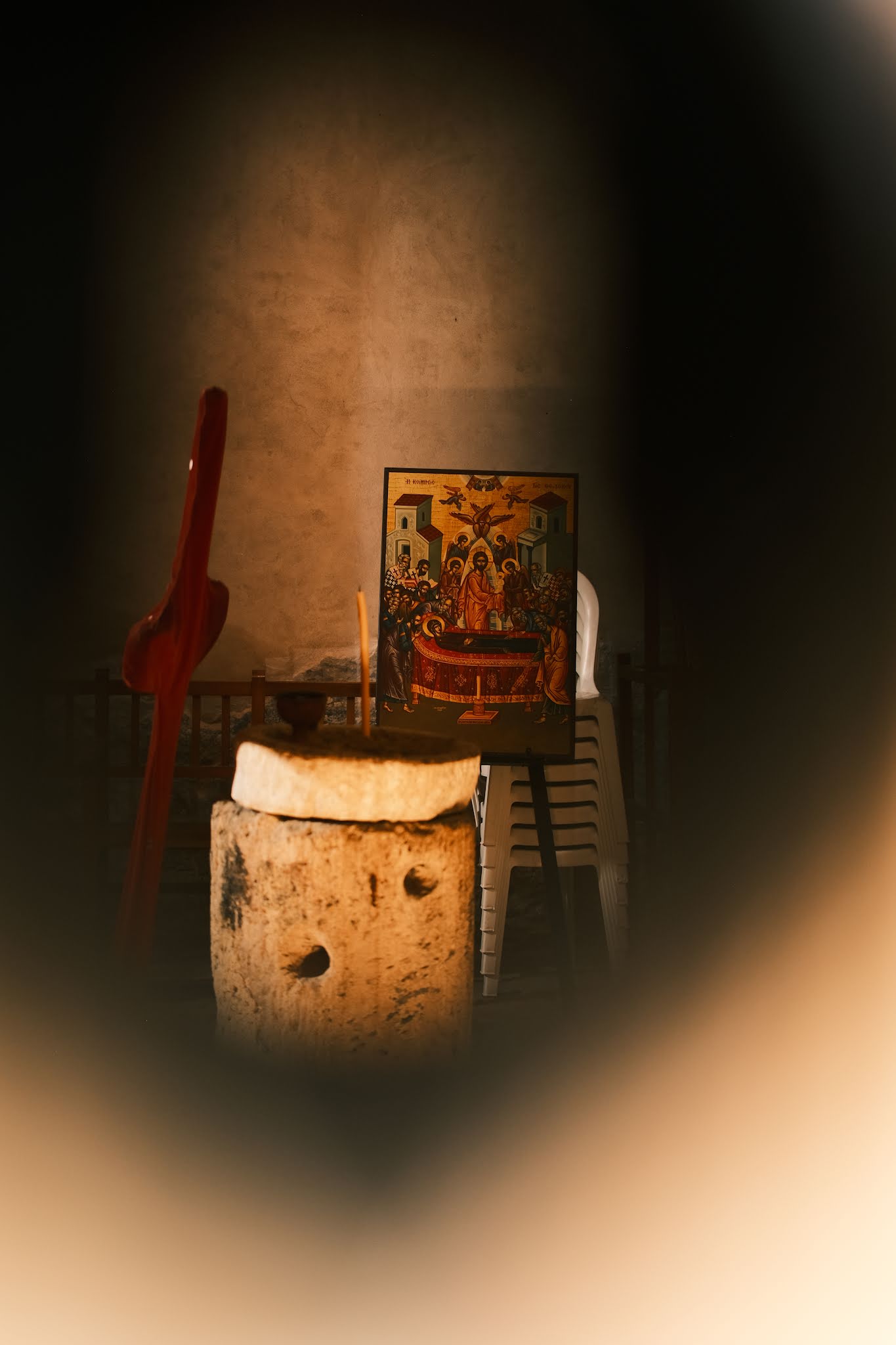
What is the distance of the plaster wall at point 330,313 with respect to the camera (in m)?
3.96

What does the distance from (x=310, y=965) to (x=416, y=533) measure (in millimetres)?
1171

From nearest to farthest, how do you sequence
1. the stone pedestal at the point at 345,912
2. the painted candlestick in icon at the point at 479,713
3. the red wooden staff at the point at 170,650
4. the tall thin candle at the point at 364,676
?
the stone pedestal at the point at 345,912 → the tall thin candle at the point at 364,676 → the red wooden staff at the point at 170,650 → the painted candlestick in icon at the point at 479,713

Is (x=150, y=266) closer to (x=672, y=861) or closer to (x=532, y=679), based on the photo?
(x=532, y=679)

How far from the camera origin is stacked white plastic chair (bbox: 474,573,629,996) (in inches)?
127

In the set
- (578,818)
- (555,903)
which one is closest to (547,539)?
(578,818)

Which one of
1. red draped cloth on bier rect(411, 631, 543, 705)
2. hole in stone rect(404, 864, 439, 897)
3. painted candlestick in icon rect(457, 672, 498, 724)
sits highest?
red draped cloth on bier rect(411, 631, 543, 705)

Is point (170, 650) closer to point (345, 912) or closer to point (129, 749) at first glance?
point (345, 912)

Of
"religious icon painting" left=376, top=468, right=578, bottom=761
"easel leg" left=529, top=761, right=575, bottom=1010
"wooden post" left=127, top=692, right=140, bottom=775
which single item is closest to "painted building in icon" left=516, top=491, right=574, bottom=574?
"religious icon painting" left=376, top=468, right=578, bottom=761

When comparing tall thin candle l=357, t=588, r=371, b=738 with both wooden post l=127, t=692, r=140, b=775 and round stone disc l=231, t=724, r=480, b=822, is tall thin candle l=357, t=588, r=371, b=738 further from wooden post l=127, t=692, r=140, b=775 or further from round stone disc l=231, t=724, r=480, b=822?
wooden post l=127, t=692, r=140, b=775

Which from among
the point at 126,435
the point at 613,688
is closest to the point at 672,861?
the point at 613,688

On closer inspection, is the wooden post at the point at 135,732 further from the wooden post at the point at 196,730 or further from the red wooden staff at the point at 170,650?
the red wooden staff at the point at 170,650

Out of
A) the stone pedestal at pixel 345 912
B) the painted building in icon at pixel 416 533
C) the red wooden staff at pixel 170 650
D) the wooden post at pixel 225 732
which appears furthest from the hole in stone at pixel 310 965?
the wooden post at pixel 225 732

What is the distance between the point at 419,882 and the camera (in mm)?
2385

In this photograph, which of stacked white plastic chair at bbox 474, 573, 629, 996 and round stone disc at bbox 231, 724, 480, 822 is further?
stacked white plastic chair at bbox 474, 573, 629, 996
